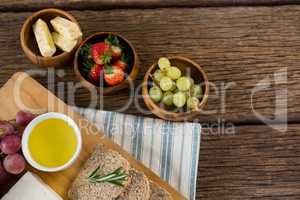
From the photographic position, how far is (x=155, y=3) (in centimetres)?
125

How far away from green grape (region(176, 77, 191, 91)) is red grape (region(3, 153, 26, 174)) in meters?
0.40

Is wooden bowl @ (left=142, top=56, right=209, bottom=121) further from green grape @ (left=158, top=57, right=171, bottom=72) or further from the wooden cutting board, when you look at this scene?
the wooden cutting board

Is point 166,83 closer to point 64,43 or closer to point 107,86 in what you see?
point 107,86

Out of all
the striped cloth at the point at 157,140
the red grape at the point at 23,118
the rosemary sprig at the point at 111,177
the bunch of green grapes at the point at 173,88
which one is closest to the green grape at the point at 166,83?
the bunch of green grapes at the point at 173,88

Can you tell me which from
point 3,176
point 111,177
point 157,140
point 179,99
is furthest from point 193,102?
point 3,176

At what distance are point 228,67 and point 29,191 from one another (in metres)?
0.58

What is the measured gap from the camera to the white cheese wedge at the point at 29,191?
1.03 metres

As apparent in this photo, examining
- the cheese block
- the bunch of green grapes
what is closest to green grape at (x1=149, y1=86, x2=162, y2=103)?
the bunch of green grapes

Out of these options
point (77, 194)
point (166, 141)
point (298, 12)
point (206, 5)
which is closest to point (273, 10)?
point (298, 12)

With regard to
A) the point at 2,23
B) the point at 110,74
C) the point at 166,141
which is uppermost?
the point at 2,23

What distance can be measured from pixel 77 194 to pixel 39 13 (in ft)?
1.46

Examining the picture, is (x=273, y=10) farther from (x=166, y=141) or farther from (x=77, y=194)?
(x=77, y=194)

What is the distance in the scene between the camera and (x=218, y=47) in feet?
4.01

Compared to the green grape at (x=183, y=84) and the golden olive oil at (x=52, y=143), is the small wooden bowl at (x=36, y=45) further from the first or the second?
the green grape at (x=183, y=84)
